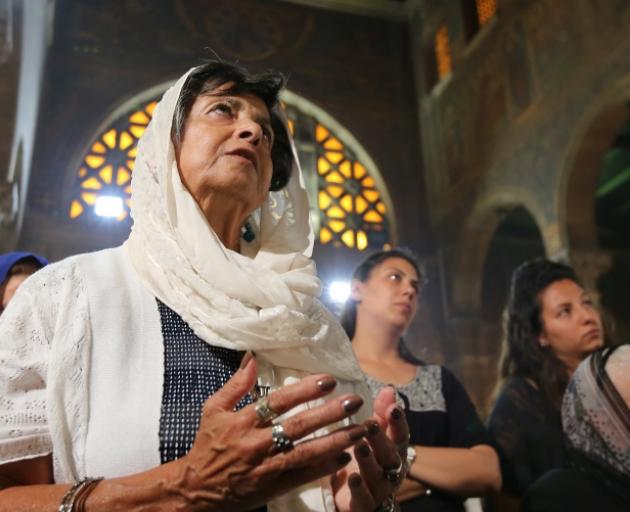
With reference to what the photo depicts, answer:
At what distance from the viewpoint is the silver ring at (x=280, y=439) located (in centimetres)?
82

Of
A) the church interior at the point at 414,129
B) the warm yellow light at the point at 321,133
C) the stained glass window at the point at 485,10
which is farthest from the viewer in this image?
the warm yellow light at the point at 321,133

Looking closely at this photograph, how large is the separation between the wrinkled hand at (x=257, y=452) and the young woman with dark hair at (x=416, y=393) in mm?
1166

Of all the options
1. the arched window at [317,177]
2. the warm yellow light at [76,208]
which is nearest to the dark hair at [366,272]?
the arched window at [317,177]

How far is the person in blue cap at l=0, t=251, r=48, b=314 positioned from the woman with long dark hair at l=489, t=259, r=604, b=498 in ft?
6.18

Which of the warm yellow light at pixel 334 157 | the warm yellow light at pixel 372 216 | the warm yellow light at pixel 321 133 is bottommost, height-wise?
the warm yellow light at pixel 372 216

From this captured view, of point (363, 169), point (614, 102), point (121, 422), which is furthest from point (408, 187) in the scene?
point (121, 422)

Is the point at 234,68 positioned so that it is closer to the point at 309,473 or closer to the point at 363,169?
the point at 309,473

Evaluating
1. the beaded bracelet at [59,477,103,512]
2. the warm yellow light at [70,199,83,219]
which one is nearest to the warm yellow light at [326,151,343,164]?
Answer: the warm yellow light at [70,199,83,219]

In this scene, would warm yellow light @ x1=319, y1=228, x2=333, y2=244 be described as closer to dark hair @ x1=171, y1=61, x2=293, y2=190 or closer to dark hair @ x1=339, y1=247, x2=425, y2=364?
dark hair @ x1=339, y1=247, x2=425, y2=364

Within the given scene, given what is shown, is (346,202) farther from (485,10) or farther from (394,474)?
(394,474)

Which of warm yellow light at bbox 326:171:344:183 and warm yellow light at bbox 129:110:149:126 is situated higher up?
warm yellow light at bbox 129:110:149:126

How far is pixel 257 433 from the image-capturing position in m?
0.82

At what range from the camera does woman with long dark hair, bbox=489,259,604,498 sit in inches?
84.9

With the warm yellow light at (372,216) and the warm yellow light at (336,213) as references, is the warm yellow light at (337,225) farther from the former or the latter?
the warm yellow light at (372,216)
